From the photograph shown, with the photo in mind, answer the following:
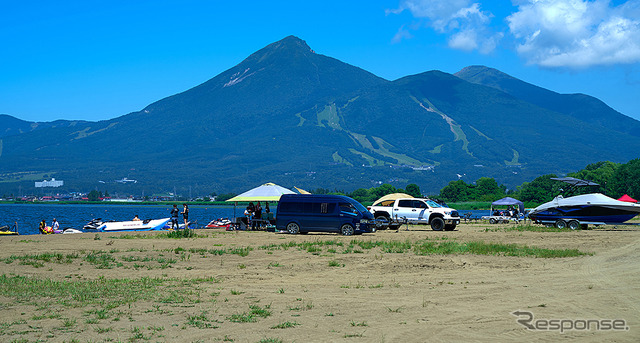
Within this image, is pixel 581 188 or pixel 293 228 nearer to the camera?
pixel 293 228

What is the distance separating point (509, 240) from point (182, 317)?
800 inches

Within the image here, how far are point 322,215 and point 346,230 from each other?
1376 mm

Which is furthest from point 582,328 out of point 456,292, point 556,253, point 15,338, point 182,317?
point 556,253

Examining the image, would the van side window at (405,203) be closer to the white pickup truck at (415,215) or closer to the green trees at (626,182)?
the white pickup truck at (415,215)

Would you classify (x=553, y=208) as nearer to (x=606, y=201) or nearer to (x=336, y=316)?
(x=606, y=201)

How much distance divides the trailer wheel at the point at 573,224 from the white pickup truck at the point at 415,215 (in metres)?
6.19

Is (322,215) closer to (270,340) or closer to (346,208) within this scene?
(346,208)

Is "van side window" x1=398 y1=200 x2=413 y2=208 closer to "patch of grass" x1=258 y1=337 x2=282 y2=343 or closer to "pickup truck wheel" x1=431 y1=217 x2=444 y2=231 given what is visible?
"pickup truck wheel" x1=431 y1=217 x2=444 y2=231

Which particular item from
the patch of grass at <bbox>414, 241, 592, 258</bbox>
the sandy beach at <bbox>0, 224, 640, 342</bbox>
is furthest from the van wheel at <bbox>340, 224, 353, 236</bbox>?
the sandy beach at <bbox>0, 224, 640, 342</bbox>

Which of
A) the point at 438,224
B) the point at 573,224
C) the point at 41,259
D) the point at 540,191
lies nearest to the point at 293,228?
the point at 438,224

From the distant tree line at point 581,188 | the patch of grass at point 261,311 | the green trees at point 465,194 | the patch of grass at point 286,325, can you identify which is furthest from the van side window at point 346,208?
the green trees at point 465,194

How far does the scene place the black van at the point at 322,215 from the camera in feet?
107

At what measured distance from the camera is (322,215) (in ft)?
108

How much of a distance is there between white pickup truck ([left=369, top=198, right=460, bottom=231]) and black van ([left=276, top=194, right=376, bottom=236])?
16.4 ft
